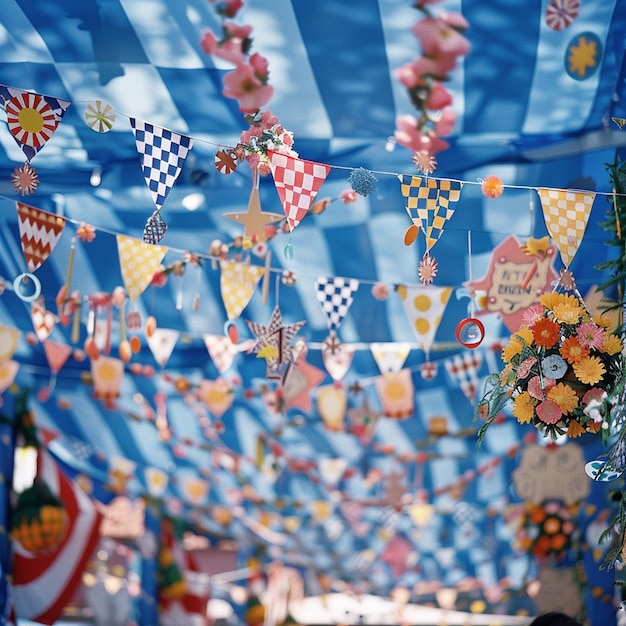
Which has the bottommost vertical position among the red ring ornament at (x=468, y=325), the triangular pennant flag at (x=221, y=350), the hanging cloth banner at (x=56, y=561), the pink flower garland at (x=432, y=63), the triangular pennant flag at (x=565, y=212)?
the hanging cloth banner at (x=56, y=561)

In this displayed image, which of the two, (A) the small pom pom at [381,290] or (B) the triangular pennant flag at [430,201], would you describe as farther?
(A) the small pom pom at [381,290]

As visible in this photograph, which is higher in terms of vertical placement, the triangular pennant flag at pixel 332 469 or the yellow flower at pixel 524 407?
the triangular pennant flag at pixel 332 469

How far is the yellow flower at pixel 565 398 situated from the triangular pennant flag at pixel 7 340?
437 cm

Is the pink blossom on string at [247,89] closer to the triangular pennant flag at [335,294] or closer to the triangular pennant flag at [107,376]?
the triangular pennant flag at [335,294]

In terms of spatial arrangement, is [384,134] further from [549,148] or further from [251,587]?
[251,587]

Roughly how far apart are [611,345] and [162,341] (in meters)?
3.52

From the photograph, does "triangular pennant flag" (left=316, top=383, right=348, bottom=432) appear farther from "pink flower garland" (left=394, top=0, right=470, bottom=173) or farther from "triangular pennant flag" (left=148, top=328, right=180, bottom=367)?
"pink flower garland" (left=394, top=0, right=470, bottom=173)

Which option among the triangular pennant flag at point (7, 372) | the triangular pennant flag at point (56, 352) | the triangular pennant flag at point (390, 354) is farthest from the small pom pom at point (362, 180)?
the triangular pennant flag at point (7, 372)

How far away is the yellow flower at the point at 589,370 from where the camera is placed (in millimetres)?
2684

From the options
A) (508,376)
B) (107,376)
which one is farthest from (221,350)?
(508,376)

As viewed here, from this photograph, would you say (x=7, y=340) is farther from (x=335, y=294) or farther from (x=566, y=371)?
(x=566, y=371)

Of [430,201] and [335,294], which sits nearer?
[430,201]

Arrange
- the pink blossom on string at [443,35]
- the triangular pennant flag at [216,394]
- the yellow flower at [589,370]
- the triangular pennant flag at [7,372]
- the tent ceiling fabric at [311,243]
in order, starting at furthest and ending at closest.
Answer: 1. the triangular pennant flag at [7,372]
2. the triangular pennant flag at [216,394]
3. the tent ceiling fabric at [311,243]
4. the pink blossom on string at [443,35]
5. the yellow flower at [589,370]

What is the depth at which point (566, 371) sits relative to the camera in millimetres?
2770
